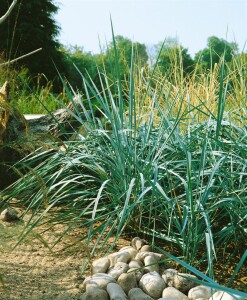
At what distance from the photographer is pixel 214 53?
25688 millimetres

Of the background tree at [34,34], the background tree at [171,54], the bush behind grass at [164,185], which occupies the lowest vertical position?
the bush behind grass at [164,185]

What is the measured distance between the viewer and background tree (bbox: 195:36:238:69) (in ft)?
10.3

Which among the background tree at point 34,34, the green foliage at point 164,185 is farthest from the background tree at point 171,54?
the background tree at point 34,34

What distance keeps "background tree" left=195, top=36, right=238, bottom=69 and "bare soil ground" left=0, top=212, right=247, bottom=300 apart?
45.6 inches

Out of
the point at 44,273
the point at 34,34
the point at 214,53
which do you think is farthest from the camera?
the point at 214,53

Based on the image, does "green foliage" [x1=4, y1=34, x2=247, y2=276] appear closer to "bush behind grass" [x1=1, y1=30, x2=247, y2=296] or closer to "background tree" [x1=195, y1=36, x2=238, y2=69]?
"bush behind grass" [x1=1, y1=30, x2=247, y2=296]

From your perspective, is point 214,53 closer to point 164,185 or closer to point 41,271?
point 164,185

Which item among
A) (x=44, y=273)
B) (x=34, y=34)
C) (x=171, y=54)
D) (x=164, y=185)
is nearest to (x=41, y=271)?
(x=44, y=273)

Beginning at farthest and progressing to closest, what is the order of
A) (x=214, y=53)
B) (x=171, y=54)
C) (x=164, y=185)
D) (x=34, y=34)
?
(x=214, y=53) < (x=34, y=34) < (x=171, y=54) < (x=164, y=185)

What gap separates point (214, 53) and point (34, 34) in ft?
50.5

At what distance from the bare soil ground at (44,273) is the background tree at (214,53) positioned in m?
1.16

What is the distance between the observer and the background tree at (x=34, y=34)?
11.9 meters

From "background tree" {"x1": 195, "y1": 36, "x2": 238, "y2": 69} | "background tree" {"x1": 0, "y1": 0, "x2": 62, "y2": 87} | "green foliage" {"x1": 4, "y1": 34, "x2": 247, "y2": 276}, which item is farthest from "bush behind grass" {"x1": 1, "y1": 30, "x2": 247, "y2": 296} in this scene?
"background tree" {"x1": 0, "y1": 0, "x2": 62, "y2": 87}

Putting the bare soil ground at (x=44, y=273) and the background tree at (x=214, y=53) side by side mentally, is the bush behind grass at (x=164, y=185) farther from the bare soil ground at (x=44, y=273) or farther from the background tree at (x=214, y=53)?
the background tree at (x=214, y=53)
